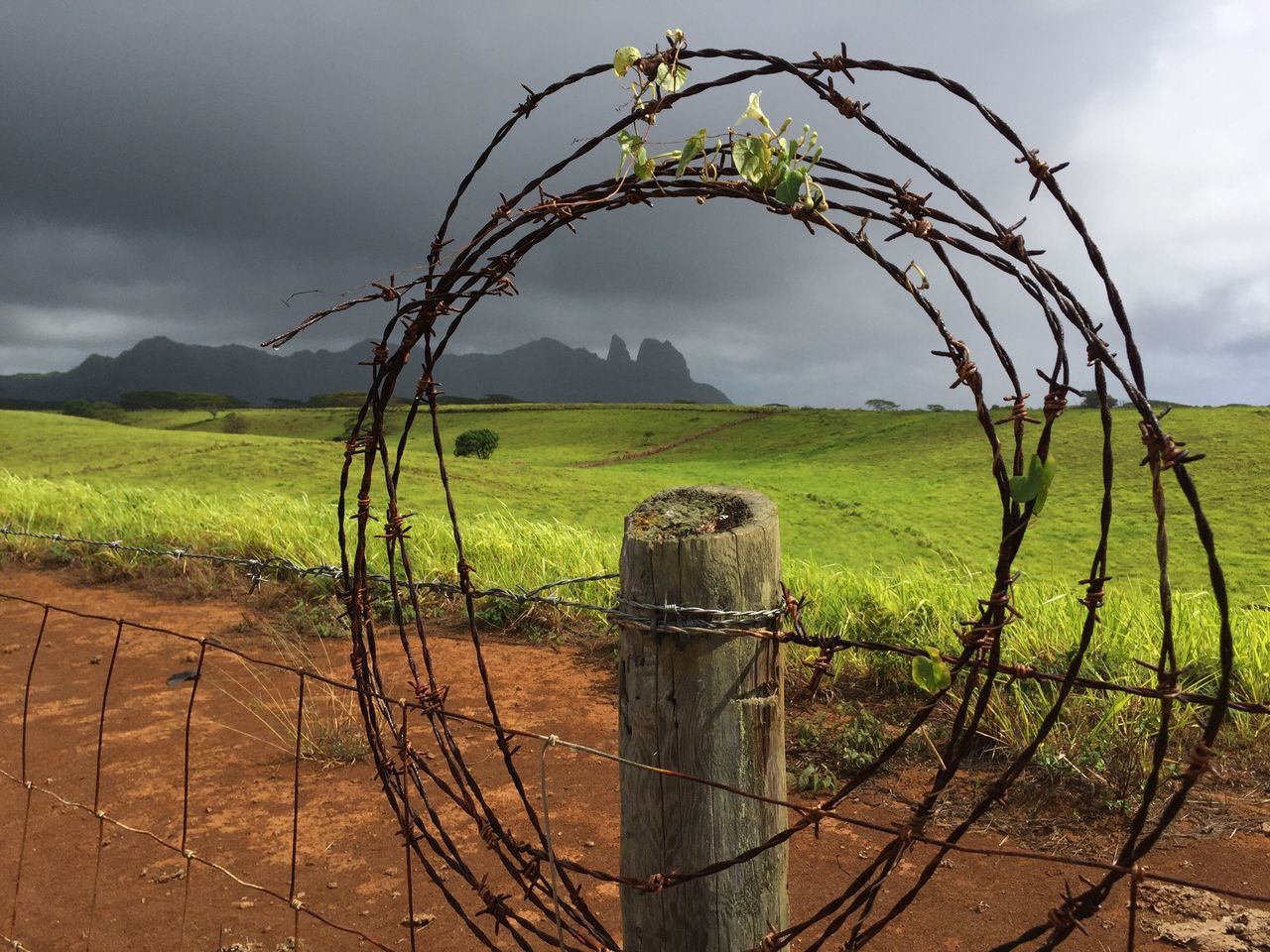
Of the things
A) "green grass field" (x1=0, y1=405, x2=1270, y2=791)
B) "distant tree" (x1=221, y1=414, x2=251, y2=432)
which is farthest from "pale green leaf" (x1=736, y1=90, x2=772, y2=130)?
"distant tree" (x1=221, y1=414, x2=251, y2=432)

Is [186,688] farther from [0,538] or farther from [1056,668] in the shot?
[0,538]

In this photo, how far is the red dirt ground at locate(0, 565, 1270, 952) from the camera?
121 inches

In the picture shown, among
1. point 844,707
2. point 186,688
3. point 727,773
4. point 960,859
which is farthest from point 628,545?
point 186,688

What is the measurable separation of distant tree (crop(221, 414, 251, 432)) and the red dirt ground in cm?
4891

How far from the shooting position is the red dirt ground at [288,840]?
3.08m

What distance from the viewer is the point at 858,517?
48.1 ft

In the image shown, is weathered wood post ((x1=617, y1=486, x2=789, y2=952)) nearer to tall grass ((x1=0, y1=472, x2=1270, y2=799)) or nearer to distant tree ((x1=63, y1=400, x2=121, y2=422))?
tall grass ((x1=0, y1=472, x2=1270, y2=799))

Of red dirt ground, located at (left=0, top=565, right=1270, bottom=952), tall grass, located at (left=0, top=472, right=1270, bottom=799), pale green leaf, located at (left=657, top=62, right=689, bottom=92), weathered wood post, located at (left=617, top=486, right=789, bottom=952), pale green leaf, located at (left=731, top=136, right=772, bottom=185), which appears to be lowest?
red dirt ground, located at (left=0, top=565, right=1270, bottom=952)

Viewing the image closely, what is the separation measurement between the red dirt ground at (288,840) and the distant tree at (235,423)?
160 feet

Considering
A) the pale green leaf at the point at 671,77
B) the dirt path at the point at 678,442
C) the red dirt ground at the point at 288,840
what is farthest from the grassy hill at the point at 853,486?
the pale green leaf at the point at 671,77

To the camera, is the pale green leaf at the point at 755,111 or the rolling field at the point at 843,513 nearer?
the pale green leaf at the point at 755,111

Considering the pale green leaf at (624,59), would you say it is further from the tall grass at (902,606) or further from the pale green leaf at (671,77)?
the tall grass at (902,606)

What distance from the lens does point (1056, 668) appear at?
481 centimetres

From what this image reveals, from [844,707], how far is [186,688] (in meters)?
3.91
